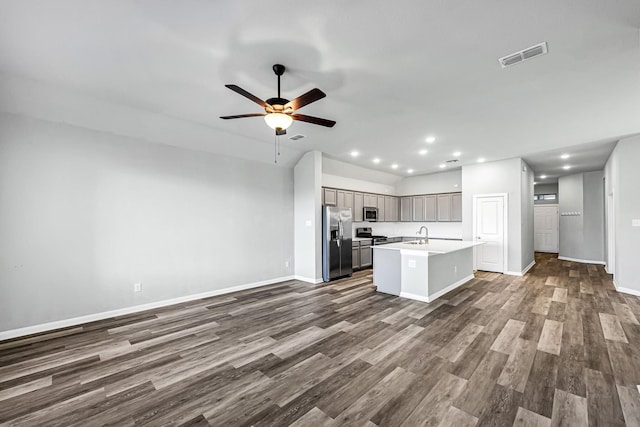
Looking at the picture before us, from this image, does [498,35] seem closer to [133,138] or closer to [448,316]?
[448,316]

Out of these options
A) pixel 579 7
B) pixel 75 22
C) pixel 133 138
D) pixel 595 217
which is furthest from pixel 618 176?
pixel 133 138

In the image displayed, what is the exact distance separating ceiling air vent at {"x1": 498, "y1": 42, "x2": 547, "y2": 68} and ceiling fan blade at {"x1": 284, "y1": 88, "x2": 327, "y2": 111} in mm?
1783

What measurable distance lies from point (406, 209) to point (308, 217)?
456 cm

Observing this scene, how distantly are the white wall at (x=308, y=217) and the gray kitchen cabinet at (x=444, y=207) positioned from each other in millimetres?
4393

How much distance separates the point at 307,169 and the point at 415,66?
3.63 m

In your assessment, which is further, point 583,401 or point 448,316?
point 448,316

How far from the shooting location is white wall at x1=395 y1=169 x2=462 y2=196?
27.1 ft

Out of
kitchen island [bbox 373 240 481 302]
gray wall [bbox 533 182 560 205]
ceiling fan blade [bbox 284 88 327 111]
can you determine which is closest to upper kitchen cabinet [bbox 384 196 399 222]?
kitchen island [bbox 373 240 481 302]

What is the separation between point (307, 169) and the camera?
610 centimetres

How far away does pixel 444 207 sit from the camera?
8.39 meters

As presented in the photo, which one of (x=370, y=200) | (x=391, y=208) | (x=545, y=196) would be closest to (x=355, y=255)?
(x=370, y=200)

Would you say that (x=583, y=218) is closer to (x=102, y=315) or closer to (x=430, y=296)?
(x=430, y=296)

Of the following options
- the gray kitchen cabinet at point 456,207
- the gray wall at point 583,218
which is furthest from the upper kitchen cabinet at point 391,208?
the gray wall at point 583,218

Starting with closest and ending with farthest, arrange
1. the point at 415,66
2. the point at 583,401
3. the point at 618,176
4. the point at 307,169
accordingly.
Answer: the point at 583,401 → the point at 415,66 → the point at 618,176 → the point at 307,169
